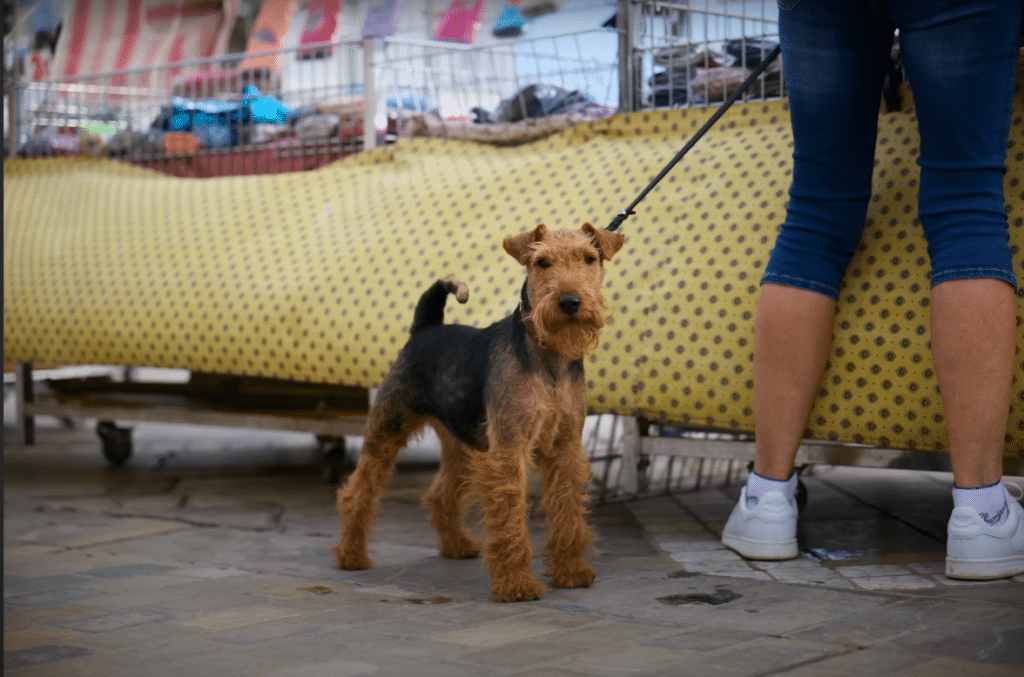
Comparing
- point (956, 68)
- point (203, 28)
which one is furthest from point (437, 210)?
point (203, 28)

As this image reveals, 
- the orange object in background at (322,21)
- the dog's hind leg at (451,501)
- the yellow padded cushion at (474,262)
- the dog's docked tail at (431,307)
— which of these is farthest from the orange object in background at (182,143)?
the dog's hind leg at (451,501)

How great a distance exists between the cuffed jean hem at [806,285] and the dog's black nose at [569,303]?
25.9 inches

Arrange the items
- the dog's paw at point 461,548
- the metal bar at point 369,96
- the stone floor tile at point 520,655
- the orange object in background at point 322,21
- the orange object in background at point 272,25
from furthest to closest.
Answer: the orange object in background at point 272,25 → the orange object in background at point 322,21 → the metal bar at point 369,96 → the dog's paw at point 461,548 → the stone floor tile at point 520,655

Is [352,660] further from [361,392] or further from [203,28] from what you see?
[203,28]


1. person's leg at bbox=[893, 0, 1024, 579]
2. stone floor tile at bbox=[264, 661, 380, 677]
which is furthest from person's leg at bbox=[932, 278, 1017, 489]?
stone floor tile at bbox=[264, 661, 380, 677]

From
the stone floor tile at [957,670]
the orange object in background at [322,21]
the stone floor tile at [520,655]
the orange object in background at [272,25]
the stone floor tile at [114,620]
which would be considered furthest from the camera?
the orange object in background at [272,25]

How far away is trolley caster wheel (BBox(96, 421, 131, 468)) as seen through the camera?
4.77 metres

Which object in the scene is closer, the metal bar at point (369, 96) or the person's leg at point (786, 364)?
the person's leg at point (786, 364)

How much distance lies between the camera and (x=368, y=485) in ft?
8.85

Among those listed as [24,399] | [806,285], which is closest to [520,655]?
[806,285]

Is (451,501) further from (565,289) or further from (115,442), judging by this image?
(115,442)

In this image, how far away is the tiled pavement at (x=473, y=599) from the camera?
1842mm

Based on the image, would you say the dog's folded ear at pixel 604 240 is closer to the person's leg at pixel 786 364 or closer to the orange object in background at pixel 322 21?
the person's leg at pixel 786 364

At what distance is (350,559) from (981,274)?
157 cm
